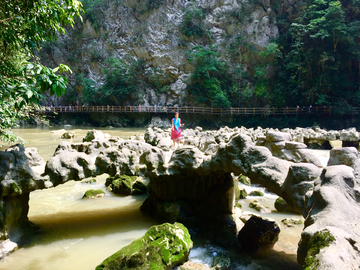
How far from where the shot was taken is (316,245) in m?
2.61

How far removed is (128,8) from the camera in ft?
114

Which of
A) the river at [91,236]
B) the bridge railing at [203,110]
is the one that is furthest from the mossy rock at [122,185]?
the bridge railing at [203,110]

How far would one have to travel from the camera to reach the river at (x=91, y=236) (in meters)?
4.75

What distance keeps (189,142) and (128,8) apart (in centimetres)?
3123

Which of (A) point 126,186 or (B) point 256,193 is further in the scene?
(B) point 256,193

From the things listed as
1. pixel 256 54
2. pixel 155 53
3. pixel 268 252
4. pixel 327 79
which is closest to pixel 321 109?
pixel 327 79

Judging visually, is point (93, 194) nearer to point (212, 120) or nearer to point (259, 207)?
point (259, 207)

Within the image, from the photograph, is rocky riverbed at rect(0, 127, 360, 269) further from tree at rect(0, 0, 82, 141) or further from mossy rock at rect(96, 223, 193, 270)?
tree at rect(0, 0, 82, 141)

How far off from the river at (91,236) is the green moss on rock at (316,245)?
2.49 meters

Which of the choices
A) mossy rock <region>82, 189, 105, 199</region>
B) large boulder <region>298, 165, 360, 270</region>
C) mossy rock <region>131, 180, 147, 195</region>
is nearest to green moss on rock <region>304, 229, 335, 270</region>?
large boulder <region>298, 165, 360, 270</region>

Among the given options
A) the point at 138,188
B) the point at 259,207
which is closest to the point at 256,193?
the point at 259,207

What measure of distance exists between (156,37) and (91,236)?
31.6 metres

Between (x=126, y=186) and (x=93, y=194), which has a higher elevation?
(x=126, y=186)

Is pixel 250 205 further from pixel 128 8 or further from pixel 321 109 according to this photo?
pixel 128 8
